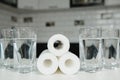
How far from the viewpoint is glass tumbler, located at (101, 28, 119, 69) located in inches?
35.6

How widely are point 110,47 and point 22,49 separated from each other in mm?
370

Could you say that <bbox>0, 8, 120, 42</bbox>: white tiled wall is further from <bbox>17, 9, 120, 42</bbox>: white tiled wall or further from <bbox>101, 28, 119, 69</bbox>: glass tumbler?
<bbox>101, 28, 119, 69</bbox>: glass tumbler

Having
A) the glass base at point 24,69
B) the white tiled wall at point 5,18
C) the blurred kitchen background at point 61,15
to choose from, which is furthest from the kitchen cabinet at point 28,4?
the glass base at point 24,69

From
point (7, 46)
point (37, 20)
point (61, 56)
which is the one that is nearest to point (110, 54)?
point (61, 56)

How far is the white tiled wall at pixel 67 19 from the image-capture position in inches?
121

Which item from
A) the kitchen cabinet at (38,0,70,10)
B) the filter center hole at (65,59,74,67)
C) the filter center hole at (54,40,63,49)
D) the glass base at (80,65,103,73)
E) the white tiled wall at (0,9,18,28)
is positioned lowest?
the glass base at (80,65,103,73)

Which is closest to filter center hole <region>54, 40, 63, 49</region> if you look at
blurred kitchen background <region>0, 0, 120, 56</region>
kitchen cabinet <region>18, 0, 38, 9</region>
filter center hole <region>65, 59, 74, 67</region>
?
filter center hole <region>65, 59, 74, 67</region>

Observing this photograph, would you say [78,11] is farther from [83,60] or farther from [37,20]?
[83,60]

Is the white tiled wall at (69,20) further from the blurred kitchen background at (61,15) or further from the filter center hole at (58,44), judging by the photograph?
the filter center hole at (58,44)

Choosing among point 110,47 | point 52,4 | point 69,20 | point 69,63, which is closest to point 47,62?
point 69,63

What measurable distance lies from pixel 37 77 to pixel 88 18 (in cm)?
255

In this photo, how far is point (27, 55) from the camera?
0.80 m

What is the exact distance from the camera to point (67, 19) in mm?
3275

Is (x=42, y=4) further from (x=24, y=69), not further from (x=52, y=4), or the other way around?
(x=24, y=69)
